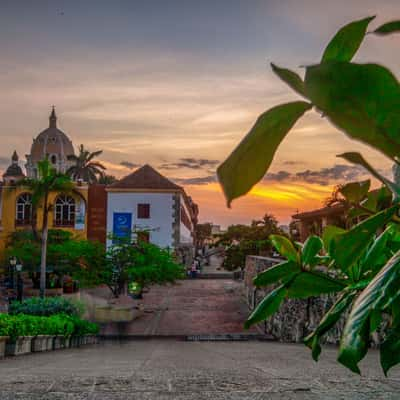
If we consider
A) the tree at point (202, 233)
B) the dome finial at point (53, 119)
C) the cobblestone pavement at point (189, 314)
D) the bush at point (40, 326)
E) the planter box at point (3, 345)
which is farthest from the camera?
the tree at point (202, 233)

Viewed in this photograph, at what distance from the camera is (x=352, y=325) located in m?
0.58

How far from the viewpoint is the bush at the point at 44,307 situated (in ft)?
42.2

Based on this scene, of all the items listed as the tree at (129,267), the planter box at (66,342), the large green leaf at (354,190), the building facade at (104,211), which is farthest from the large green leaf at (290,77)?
the building facade at (104,211)

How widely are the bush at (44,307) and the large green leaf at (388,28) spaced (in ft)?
43.4

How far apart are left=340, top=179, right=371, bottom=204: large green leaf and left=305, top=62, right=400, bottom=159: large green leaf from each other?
39 centimetres

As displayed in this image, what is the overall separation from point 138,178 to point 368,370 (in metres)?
32.4

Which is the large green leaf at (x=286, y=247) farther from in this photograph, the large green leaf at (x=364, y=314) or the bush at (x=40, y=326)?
the bush at (x=40, y=326)

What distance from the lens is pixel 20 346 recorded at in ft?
26.7

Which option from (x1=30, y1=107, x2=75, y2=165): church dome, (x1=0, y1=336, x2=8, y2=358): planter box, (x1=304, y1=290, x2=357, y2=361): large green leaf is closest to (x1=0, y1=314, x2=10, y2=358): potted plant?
A: (x1=0, y1=336, x2=8, y2=358): planter box

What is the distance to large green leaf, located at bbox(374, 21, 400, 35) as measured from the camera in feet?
1.80

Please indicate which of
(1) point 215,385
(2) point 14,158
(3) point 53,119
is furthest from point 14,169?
(1) point 215,385

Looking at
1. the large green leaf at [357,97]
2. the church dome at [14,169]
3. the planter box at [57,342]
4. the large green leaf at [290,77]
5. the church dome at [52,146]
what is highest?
the church dome at [52,146]

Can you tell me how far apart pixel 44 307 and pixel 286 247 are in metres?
13.0

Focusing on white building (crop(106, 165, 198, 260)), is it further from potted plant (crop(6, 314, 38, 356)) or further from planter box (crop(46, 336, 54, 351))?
potted plant (crop(6, 314, 38, 356))
